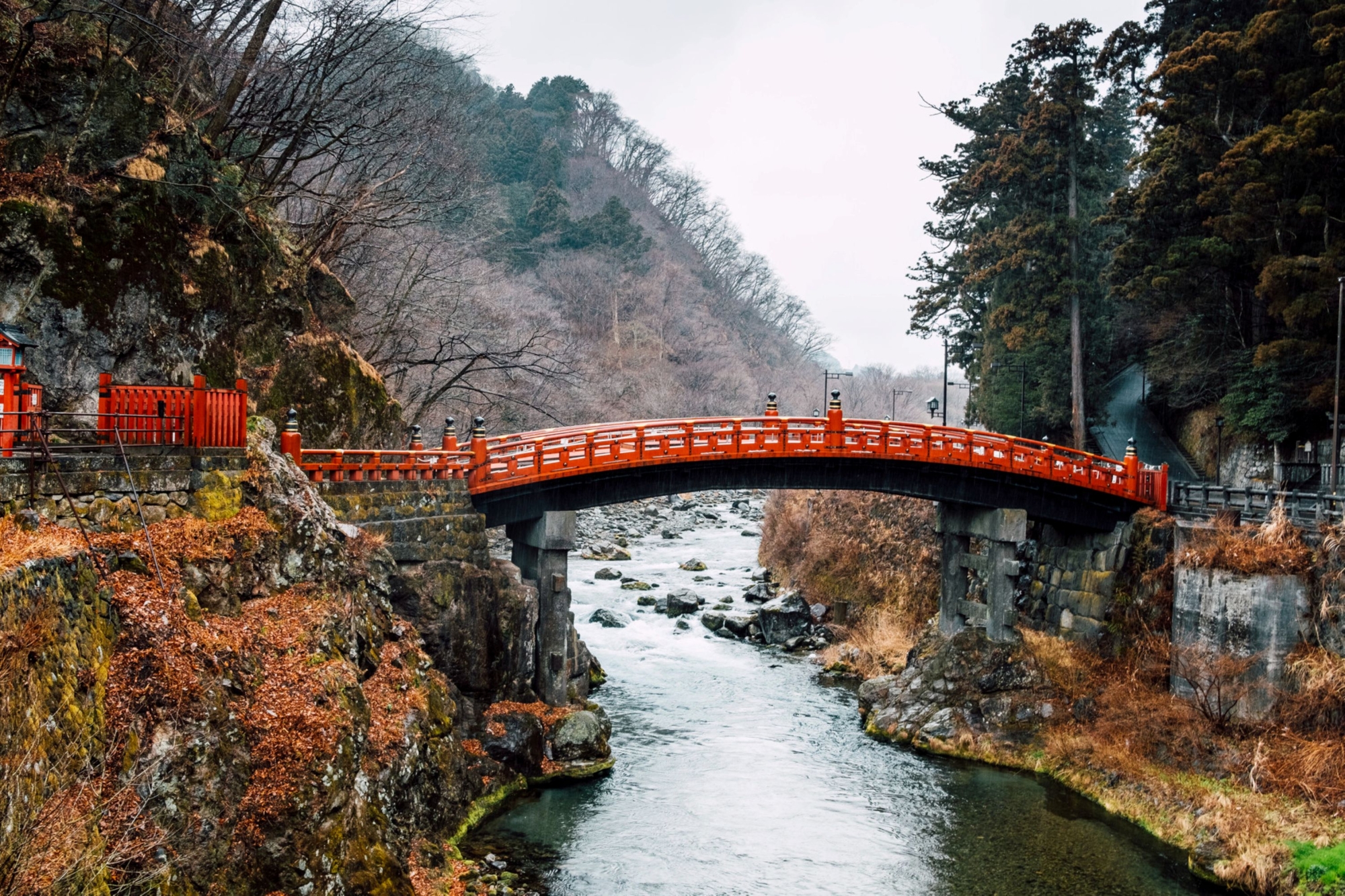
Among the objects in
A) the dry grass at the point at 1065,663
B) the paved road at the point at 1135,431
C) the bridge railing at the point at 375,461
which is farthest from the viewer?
the paved road at the point at 1135,431

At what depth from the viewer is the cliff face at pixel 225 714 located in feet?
33.6

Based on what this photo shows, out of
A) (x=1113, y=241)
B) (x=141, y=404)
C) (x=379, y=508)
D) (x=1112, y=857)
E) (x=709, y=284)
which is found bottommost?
(x=1112, y=857)

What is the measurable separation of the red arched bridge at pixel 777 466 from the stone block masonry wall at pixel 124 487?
6687 millimetres

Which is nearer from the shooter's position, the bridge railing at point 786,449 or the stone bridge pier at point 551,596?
the stone bridge pier at point 551,596

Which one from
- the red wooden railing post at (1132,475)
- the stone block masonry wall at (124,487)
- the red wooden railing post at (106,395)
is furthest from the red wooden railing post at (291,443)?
the red wooden railing post at (1132,475)

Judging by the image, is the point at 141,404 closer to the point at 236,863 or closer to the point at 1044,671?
the point at 236,863

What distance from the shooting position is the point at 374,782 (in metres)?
15.5

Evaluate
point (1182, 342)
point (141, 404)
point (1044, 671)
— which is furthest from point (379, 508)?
point (1182, 342)

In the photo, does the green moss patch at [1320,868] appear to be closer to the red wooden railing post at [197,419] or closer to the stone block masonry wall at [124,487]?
the stone block masonry wall at [124,487]

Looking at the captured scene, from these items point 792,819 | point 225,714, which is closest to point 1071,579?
point 792,819

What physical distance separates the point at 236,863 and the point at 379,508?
10160 millimetres

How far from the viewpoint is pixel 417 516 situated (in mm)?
22578

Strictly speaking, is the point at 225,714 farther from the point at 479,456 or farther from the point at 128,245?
the point at 128,245

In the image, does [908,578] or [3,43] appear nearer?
[3,43]
